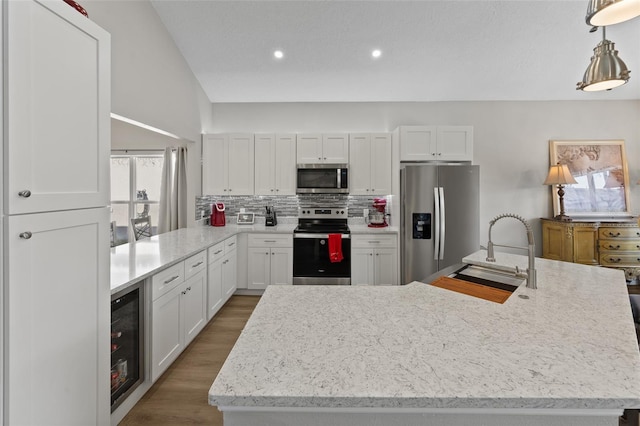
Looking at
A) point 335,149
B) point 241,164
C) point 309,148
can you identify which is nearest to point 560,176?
point 335,149

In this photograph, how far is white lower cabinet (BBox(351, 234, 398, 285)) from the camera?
3.93 m

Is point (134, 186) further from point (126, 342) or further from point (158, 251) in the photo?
point (126, 342)

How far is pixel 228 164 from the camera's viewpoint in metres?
4.35

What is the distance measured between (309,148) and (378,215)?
1.35 metres

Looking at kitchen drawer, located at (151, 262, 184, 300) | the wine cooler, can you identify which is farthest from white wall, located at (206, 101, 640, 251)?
the wine cooler

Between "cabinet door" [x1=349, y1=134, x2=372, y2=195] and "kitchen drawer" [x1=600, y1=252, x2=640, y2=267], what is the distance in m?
3.05

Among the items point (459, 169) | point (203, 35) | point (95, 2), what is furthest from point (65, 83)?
point (459, 169)

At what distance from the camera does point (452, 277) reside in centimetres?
183

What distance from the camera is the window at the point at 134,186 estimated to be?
4906mm

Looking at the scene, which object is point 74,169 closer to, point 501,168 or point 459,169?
point 459,169

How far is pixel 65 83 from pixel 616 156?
6.22m

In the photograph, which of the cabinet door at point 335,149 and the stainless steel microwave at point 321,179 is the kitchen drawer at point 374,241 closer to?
the stainless steel microwave at point 321,179

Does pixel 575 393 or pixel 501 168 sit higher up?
pixel 501 168

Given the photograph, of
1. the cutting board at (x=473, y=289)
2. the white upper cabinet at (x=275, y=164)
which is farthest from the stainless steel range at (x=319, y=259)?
the cutting board at (x=473, y=289)
